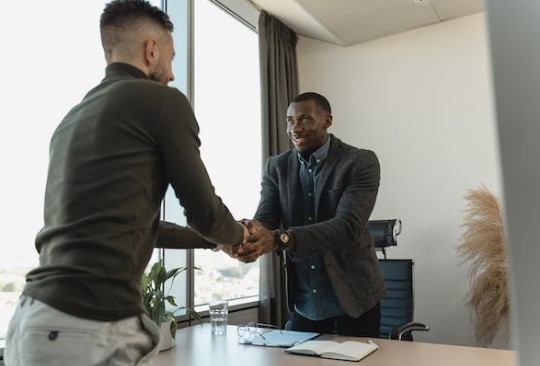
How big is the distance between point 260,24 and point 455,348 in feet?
9.73

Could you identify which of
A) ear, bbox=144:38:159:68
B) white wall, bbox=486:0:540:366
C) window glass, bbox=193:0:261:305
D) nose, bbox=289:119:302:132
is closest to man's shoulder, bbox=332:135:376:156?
nose, bbox=289:119:302:132

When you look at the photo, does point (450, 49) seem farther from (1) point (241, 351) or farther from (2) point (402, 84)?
(1) point (241, 351)

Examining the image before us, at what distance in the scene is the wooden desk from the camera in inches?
58.9

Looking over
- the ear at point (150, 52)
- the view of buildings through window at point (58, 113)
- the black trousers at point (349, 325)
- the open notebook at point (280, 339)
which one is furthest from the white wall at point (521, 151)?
the view of buildings through window at point (58, 113)

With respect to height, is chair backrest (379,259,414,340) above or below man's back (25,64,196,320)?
below

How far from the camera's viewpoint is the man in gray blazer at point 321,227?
190cm

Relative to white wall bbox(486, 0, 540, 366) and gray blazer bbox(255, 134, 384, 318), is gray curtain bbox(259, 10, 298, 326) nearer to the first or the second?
gray blazer bbox(255, 134, 384, 318)

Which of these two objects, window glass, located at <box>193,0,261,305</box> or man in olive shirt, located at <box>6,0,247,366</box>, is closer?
man in olive shirt, located at <box>6,0,247,366</box>

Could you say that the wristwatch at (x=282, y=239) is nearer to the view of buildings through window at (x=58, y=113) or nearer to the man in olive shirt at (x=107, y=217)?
the man in olive shirt at (x=107, y=217)

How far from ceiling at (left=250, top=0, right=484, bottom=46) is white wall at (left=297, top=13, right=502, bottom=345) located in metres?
0.13

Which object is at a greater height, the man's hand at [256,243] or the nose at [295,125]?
the nose at [295,125]

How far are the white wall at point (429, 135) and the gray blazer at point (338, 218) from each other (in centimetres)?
192

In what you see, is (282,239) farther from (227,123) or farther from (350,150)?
(227,123)

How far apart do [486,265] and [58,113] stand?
2.89 metres
